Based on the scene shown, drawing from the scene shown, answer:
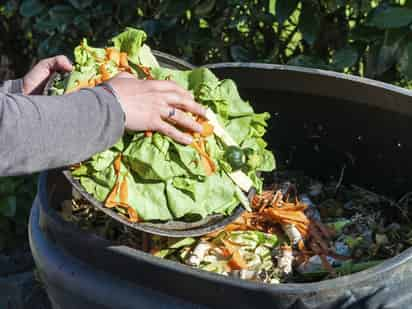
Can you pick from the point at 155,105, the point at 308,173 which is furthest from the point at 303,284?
the point at 308,173

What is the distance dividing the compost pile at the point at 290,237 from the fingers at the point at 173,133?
0.38 meters

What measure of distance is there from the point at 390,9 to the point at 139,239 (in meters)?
1.30

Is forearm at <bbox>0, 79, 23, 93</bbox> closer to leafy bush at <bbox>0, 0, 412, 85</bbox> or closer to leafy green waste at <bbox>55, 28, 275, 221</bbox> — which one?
leafy green waste at <bbox>55, 28, 275, 221</bbox>

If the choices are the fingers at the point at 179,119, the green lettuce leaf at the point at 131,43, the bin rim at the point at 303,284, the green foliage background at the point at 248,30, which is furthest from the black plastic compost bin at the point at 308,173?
the green foliage background at the point at 248,30

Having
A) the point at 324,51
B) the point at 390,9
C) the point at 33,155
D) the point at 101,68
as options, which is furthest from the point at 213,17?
the point at 33,155

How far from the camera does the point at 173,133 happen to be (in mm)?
1735

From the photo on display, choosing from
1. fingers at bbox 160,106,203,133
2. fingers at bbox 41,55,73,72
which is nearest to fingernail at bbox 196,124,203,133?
fingers at bbox 160,106,203,133

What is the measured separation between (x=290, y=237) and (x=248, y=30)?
4.92 ft

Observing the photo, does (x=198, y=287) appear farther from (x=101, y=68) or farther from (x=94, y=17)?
(x=94, y=17)

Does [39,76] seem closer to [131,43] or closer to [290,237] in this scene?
[131,43]

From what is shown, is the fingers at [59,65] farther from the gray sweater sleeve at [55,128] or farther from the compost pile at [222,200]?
the gray sweater sleeve at [55,128]

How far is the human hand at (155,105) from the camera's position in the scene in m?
1.66

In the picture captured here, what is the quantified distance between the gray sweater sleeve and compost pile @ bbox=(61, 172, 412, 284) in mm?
524

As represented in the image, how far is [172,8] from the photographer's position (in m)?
3.06
